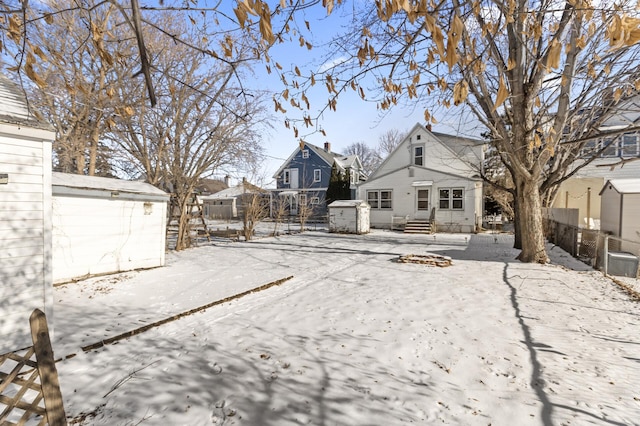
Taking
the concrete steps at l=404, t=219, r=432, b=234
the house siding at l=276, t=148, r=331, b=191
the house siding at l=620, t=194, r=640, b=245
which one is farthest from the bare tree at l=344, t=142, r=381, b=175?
the house siding at l=620, t=194, r=640, b=245

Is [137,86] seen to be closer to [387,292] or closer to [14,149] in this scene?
[14,149]

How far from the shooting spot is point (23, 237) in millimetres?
4332

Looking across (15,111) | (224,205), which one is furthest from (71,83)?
(224,205)

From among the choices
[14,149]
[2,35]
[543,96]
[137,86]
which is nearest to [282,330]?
[14,149]

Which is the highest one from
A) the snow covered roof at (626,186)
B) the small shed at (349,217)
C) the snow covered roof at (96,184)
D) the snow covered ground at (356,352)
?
the snow covered roof at (626,186)

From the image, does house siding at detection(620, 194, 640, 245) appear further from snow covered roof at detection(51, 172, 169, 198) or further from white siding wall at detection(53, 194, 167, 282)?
white siding wall at detection(53, 194, 167, 282)

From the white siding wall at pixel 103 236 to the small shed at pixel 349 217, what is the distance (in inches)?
473

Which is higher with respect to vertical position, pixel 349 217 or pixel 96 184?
pixel 96 184

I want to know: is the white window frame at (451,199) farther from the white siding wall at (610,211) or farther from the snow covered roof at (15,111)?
the snow covered roof at (15,111)

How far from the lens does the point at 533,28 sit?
3109 millimetres

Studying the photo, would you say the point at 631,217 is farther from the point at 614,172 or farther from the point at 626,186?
the point at 614,172

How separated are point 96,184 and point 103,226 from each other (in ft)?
3.80

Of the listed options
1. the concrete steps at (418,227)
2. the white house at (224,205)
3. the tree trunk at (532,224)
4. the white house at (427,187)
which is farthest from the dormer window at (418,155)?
the white house at (224,205)

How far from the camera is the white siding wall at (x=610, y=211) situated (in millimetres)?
10312
